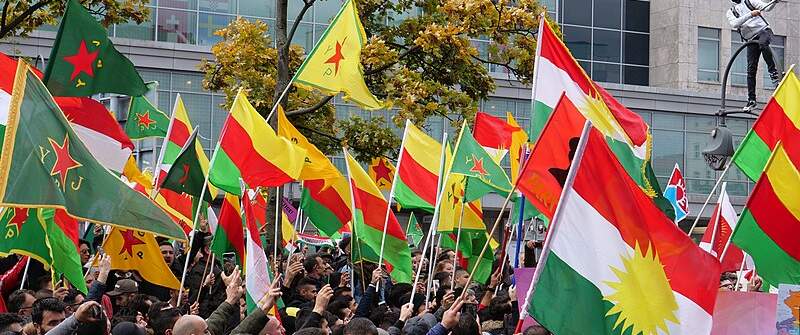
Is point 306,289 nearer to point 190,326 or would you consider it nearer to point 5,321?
point 190,326

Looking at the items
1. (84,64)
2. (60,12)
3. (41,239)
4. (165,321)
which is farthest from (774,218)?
(60,12)

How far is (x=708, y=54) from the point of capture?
44.5m

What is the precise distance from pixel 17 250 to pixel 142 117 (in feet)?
29.2

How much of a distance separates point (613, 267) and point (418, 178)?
Result: 8.38 meters

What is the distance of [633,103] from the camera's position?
140 feet

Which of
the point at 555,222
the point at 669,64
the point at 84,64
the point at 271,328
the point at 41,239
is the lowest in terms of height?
the point at 271,328

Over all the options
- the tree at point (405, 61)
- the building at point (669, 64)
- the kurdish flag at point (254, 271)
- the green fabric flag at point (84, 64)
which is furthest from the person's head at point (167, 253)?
the building at point (669, 64)

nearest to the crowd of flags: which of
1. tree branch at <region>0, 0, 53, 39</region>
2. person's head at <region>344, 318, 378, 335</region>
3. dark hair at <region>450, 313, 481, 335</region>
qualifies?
dark hair at <region>450, 313, 481, 335</region>

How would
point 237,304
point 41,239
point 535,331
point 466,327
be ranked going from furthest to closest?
1. point 237,304
2. point 466,327
3. point 41,239
4. point 535,331

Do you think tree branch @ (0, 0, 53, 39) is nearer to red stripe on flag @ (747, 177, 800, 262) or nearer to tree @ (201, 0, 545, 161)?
tree @ (201, 0, 545, 161)

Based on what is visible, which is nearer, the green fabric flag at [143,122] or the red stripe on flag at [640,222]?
the red stripe on flag at [640,222]

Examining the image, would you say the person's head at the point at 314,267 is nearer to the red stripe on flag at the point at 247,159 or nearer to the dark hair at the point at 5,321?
the red stripe on flag at the point at 247,159

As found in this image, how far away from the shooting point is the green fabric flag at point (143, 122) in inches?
741

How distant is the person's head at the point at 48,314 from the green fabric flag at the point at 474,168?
643cm
